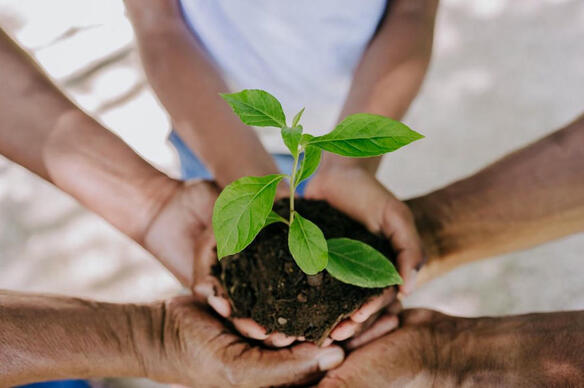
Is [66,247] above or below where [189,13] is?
below

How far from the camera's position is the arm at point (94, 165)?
132 cm

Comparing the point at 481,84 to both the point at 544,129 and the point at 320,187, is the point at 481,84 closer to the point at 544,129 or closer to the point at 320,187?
the point at 544,129

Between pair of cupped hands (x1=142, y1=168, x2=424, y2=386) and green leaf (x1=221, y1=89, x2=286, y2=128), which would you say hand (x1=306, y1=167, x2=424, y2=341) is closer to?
pair of cupped hands (x1=142, y1=168, x2=424, y2=386)

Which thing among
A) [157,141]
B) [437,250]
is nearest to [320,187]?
[437,250]

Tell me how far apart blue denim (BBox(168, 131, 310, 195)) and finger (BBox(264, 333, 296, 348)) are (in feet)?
1.89

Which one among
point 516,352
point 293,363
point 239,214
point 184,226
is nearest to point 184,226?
point 184,226

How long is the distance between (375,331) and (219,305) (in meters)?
0.32

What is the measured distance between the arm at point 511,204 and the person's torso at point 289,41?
0.40m

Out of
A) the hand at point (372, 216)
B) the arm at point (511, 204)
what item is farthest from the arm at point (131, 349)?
the arm at point (511, 204)

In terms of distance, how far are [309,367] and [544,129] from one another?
194 centimetres

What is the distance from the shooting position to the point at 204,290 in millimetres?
1200

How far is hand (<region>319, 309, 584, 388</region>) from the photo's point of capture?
1.10 meters

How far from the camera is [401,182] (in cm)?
252

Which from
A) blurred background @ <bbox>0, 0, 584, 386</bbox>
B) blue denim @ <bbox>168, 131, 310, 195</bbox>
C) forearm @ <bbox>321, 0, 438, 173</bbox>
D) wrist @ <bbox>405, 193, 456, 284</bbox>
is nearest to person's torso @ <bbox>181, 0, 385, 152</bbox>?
forearm @ <bbox>321, 0, 438, 173</bbox>
